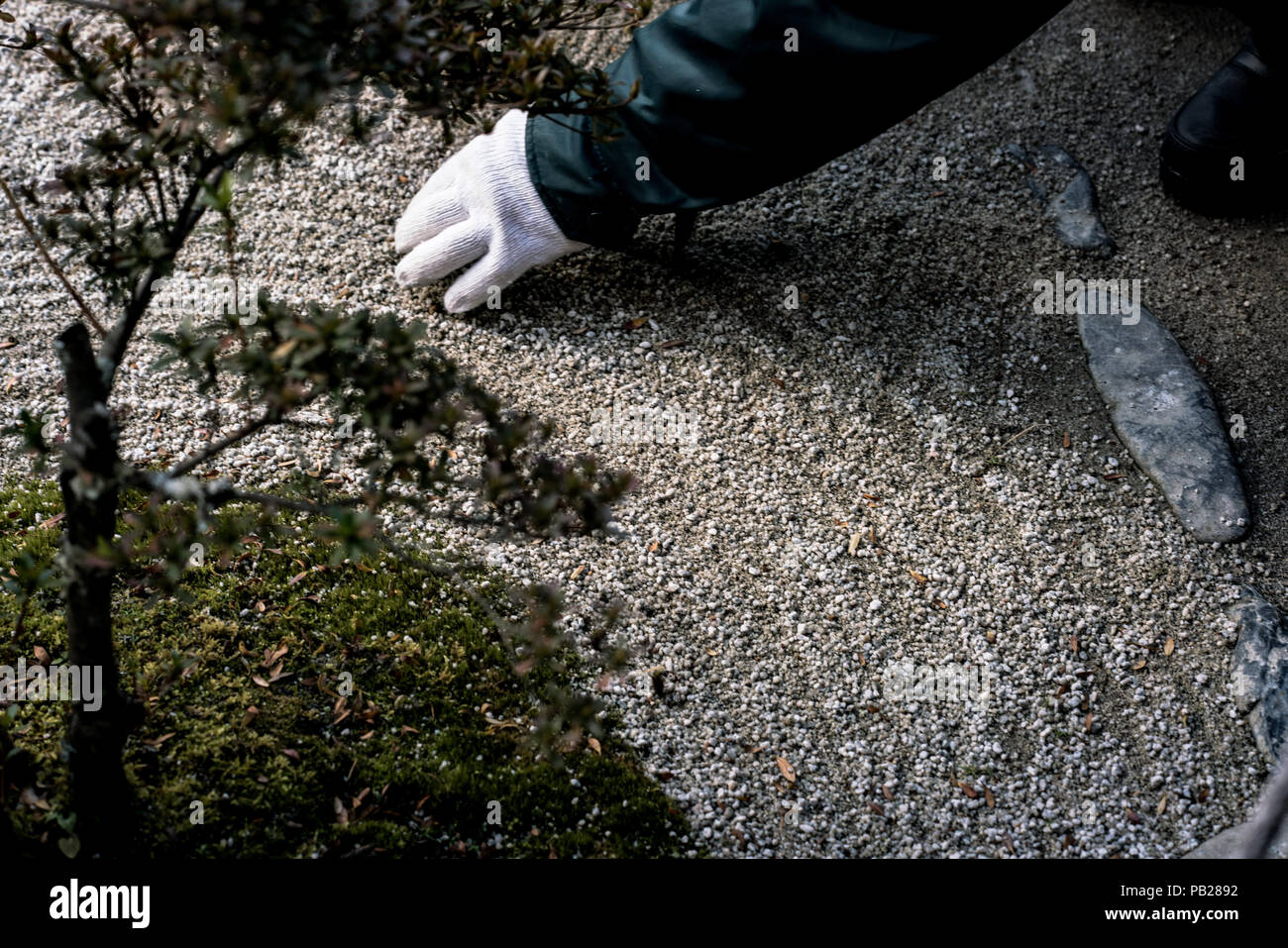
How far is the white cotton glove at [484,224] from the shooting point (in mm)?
3590

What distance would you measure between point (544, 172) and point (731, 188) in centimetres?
66

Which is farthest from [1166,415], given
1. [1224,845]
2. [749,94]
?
[749,94]

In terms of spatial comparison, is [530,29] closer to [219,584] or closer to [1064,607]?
[219,584]

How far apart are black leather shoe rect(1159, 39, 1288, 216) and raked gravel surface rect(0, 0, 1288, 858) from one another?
136 mm

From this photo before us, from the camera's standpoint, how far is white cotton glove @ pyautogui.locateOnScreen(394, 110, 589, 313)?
3.59 metres

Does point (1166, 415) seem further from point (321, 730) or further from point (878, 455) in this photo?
point (321, 730)

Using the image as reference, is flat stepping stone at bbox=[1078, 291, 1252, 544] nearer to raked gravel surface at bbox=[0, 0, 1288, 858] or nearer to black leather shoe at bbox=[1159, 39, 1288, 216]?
raked gravel surface at bbox=[0, 0, 1288, 858]

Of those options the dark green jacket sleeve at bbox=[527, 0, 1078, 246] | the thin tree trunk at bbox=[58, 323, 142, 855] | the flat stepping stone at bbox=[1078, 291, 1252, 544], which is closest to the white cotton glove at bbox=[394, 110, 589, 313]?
the dark green jacket sleeve at bbox=[527, 0, 1078, 246]

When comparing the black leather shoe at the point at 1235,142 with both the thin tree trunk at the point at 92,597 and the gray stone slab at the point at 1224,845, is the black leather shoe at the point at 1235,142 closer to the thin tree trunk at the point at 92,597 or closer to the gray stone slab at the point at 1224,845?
the gray stone slab at the point at 1224,845

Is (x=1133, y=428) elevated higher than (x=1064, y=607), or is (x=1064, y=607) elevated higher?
(x=1133, y=428)

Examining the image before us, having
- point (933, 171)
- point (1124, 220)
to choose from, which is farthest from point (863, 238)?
point (1124, 220)

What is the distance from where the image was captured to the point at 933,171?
14.4ft

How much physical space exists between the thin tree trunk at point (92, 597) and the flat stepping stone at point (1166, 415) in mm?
3134

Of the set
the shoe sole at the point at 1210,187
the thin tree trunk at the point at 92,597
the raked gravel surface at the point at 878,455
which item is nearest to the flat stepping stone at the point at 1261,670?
the raked gravel surface at the point at 878,455
